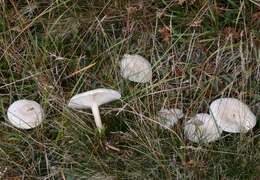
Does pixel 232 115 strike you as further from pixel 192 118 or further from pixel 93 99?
pixel 93 99

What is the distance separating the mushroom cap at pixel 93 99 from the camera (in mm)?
2947

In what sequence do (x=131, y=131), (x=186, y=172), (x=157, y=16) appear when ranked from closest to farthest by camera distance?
(x=186, y=172), (x=131, y=131), (x=157, y=16)

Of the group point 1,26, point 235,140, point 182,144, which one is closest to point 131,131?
point 182,144

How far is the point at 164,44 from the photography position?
3.47 meters

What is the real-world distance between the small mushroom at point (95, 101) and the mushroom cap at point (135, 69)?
209mm

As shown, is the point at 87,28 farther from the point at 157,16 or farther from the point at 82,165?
the point at 82,165

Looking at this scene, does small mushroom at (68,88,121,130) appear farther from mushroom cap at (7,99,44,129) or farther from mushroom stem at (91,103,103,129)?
mushroom cap at (7,99,44,129)

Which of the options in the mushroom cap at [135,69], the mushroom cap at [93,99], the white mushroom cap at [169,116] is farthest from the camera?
the mushroom cap at [135,69]

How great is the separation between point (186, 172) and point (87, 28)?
1185 millimetres

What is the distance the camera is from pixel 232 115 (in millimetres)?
3066

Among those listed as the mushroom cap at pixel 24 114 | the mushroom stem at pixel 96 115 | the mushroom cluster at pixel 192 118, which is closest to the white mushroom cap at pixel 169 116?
the mushroom cluster at pixel 192 118

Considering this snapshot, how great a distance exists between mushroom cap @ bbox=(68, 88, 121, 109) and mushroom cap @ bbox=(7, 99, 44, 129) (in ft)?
0.74

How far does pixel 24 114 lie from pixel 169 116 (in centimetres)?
85

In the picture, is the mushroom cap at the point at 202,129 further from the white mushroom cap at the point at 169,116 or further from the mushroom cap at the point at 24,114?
the mushroom cap at the point at 24,114
